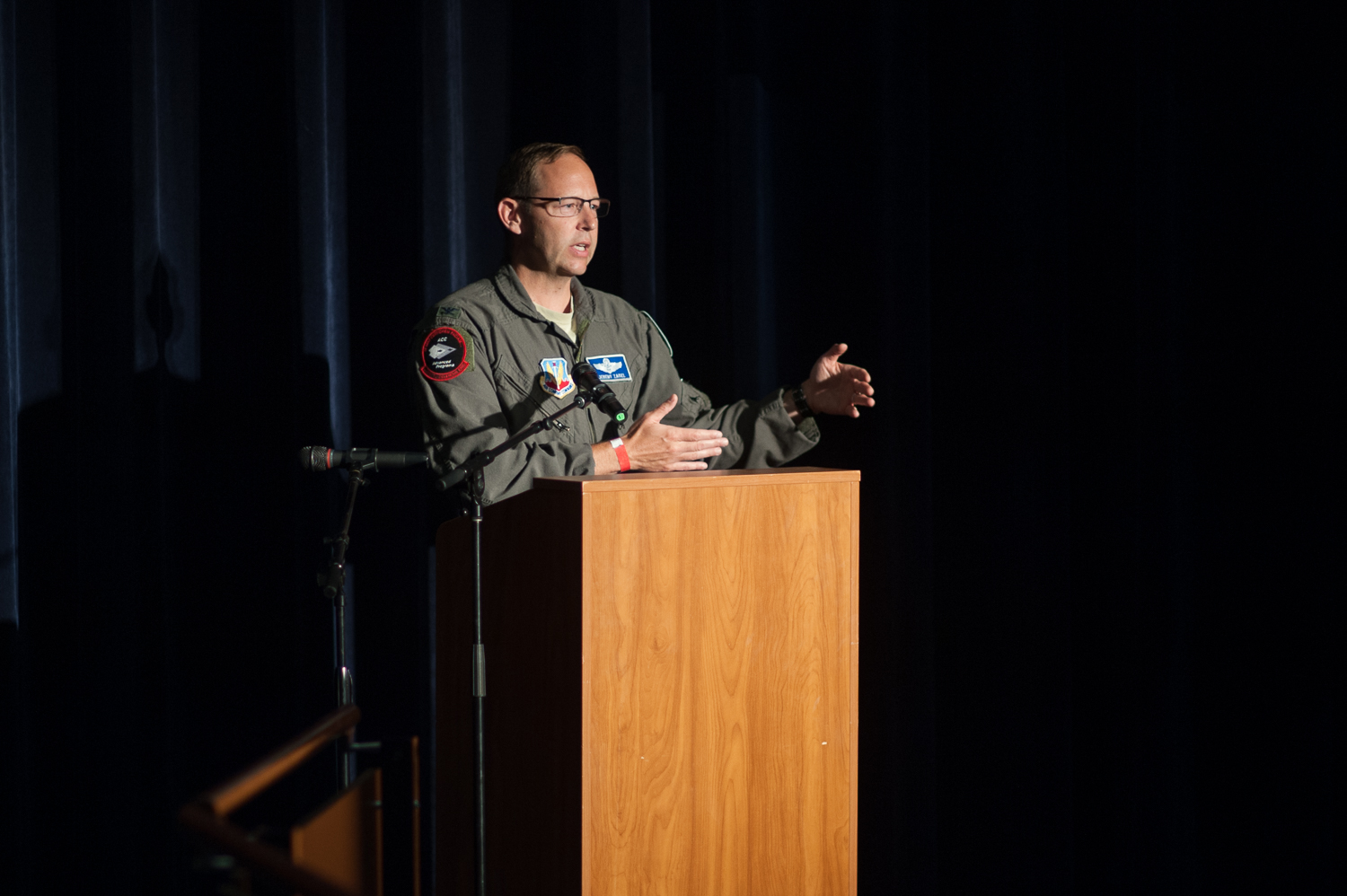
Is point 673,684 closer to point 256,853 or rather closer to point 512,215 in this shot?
point 256,853

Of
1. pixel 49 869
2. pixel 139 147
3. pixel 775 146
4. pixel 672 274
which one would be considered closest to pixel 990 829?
pixel 672 274

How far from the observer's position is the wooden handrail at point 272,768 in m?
0.91

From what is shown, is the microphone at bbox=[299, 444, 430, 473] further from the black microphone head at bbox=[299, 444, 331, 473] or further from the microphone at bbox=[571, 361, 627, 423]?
the microphone at bbox=[571, 361, 627, 423]

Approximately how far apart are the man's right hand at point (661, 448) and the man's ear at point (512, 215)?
54cm

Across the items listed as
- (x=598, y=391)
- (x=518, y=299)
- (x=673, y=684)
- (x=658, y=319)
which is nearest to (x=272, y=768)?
(x=673, y=684)

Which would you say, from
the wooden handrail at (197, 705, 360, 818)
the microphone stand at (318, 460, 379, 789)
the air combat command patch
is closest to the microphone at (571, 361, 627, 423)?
the air combat command patch

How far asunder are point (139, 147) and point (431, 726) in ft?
5.08

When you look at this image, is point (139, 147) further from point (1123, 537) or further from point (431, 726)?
point (1123, 537)

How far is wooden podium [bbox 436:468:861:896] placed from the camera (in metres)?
1.55

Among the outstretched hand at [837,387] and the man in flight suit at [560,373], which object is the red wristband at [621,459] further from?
the outstretched hand at [837,387]

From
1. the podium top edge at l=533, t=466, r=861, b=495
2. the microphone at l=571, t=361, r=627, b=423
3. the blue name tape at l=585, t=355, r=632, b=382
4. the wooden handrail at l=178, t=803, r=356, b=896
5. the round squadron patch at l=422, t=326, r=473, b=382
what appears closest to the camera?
the wooden handrail at l=178, t=803, r=356, b=896

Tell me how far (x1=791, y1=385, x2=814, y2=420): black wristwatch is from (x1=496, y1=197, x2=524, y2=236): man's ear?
0.67m

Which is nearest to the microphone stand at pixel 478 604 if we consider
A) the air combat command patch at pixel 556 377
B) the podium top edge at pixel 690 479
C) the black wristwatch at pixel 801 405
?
the podium top edge at pixel 690 479

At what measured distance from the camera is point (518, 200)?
7.07 ft
